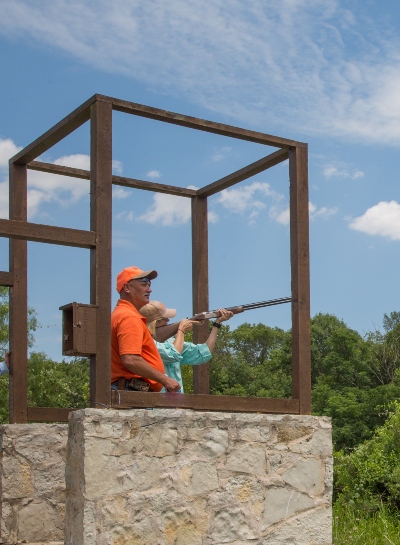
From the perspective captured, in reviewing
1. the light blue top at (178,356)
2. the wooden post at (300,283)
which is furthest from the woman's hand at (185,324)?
the wooden post at (300,283)

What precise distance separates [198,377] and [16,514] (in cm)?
167

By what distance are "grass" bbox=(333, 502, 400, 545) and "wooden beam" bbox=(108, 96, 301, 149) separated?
126 inches

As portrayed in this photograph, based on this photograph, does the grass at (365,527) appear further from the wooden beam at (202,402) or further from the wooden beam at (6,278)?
the wooden beam at (6,278)

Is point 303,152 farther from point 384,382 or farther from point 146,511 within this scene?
point 384,382

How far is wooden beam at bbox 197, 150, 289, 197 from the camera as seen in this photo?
A: 19.3ft

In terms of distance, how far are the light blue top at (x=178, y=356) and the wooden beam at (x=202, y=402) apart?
72cm

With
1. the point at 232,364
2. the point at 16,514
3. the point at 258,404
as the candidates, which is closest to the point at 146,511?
the point at 258,404

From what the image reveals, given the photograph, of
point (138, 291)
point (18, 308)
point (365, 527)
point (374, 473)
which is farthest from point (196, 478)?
point (374, 473)

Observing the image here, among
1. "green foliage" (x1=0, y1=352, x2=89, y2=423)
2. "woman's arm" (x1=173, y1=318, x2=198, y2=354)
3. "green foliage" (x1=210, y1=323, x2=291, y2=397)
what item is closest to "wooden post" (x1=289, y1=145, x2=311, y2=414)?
"woman's arm" (x1=173, y1=318, x2=198, y2=354)

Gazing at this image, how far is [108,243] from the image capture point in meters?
4.82

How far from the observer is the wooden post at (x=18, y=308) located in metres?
5.98

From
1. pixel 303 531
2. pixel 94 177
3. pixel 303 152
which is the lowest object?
pixel 303 531

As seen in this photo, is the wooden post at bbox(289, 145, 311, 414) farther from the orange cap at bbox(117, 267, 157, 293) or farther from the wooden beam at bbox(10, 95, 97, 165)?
the wooden beam at bbox(10, 95, 97, 165)

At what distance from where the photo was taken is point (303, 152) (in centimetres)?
575
